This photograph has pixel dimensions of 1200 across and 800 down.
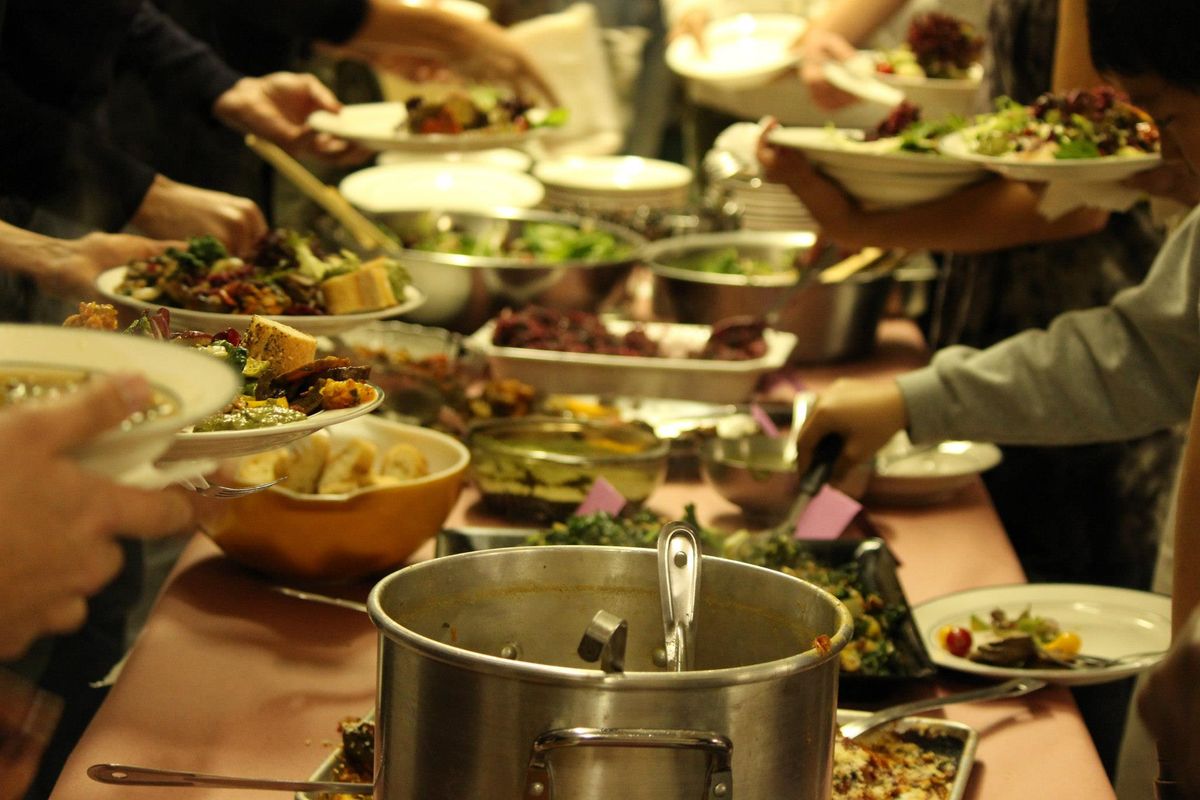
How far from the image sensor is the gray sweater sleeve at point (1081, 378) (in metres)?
1.65

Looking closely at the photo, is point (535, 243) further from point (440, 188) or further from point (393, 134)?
point (393, 134)

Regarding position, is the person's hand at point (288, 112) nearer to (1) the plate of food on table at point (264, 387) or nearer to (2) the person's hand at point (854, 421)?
(2) the person's hand at point (854, 421)

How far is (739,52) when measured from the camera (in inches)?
135

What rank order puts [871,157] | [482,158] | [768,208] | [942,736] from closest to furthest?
[942,736] → [871,157] → [768,208] → [482,158]

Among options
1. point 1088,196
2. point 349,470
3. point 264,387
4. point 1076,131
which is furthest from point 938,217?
point 264,387

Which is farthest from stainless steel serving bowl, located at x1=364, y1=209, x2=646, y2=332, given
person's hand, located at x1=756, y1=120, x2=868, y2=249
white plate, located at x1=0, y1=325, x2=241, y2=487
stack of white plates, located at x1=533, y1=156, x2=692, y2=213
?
white plate, located at x1=0, y1=325, x2=241, y2=487

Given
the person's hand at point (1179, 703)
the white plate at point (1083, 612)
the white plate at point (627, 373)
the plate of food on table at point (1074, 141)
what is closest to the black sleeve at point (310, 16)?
the white plate at point (627, 373)

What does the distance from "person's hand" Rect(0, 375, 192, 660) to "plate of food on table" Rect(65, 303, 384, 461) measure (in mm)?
129

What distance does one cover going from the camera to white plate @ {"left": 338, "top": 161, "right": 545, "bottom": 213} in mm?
A: 2910

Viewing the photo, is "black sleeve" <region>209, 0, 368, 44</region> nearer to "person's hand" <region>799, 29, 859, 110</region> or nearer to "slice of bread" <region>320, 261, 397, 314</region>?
"person's hand" <region>799, 29, 859, 110</region>

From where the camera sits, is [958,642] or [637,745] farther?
[958,642]

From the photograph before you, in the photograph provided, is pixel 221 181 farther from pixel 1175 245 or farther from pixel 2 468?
pixel 2 468

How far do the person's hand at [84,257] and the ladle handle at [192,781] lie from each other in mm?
547

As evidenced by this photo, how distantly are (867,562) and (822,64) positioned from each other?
1.60 meters
